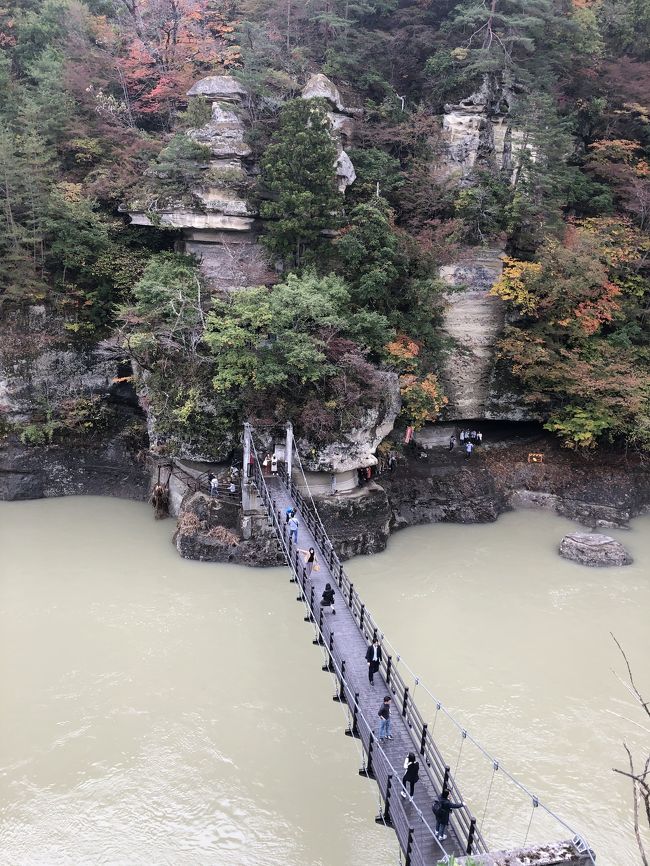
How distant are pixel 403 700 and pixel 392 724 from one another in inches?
15.8

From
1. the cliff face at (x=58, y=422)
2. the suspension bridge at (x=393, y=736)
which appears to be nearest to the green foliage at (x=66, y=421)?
the cliff face at (x=58, y=422)

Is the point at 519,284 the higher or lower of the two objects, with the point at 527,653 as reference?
higher

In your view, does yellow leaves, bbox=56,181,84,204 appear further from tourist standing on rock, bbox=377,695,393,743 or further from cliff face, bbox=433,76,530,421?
tourist standing on rock, bbox=377,695,393,743

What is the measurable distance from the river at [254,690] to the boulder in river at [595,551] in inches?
15.1

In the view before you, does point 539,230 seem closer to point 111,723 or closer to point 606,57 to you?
point 606,57

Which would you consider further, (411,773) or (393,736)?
(393,736)

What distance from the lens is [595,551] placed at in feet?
58.0

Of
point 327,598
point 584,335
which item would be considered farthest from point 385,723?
point 584,335

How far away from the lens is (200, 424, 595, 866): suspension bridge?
747 centimetres

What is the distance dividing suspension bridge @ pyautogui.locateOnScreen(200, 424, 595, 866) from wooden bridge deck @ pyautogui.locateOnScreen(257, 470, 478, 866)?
0.01 metres

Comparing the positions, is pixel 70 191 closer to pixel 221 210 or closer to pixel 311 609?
pixel 221 210

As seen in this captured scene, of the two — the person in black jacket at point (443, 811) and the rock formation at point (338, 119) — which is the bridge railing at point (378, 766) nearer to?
the person in black jacket at point (443, 811)

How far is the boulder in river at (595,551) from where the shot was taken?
57.8 ft

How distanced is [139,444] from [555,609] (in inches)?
533
